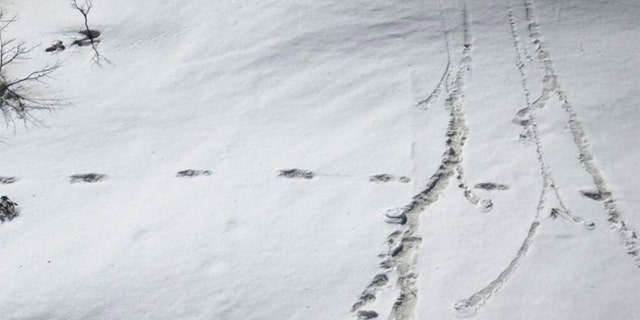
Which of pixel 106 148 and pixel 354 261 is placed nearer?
pixel 354 261

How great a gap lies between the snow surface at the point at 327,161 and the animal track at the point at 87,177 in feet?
0.17

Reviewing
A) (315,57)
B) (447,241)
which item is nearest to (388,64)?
(315,57)

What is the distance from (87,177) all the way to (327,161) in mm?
1568

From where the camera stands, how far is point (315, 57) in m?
5.71

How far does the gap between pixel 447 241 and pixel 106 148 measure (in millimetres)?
2398

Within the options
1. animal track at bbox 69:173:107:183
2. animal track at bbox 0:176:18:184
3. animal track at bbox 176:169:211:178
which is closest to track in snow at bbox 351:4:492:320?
animal track at bbox 176:169:211:178

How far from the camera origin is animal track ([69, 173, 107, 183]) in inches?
187

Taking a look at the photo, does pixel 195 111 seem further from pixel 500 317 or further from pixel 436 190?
pixel 500 317

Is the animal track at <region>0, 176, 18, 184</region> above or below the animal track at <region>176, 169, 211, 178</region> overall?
above

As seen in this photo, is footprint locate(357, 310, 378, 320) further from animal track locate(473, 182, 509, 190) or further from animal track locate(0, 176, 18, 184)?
animal track locate(0, 176, 18, 184)

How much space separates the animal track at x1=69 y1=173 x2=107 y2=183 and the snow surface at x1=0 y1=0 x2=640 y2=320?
0.17ft

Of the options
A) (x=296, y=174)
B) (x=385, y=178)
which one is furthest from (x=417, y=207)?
(x=296, y=174)

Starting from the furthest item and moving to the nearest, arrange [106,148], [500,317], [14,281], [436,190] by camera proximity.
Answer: [106,148], [436,190], [14,281], [500,317]

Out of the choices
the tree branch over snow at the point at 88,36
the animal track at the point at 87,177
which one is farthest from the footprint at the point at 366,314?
Answer: the tree branch over snow at the point at 88,36
